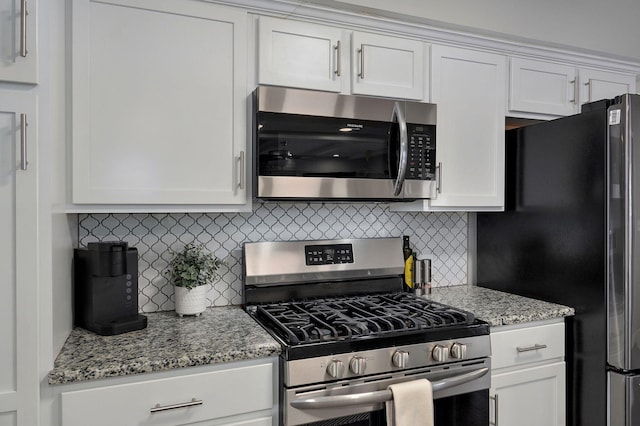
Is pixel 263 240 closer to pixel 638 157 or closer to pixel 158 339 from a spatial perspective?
pixel 158 339

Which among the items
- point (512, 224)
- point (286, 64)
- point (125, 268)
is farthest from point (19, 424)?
point (512, 224)

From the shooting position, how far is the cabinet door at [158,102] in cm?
158

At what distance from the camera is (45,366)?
1263 mm

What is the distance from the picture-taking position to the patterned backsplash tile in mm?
1950

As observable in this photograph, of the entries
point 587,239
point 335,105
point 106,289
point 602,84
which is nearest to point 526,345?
point 587,239

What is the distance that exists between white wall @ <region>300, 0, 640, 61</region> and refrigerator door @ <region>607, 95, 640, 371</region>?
2.47ft

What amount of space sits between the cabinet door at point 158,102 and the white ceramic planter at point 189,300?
396mm

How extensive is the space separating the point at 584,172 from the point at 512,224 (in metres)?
0.48

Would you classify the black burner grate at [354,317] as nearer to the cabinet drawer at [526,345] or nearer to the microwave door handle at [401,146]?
the cabinet drawer at [526,345]

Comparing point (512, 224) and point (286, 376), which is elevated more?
point (512, 224)

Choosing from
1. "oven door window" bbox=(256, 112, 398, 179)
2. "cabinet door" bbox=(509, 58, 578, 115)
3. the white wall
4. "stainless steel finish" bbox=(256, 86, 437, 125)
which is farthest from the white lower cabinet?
the white wall

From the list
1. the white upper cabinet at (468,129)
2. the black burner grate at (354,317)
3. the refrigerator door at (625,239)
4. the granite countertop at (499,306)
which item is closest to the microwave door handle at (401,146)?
the white upper cabinet at (468,129)

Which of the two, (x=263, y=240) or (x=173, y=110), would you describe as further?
(x=263, y=240)

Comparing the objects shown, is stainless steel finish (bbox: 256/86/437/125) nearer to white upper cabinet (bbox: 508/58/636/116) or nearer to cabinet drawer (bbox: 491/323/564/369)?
white upper cabinet (bbox: 508/58/636/116)
